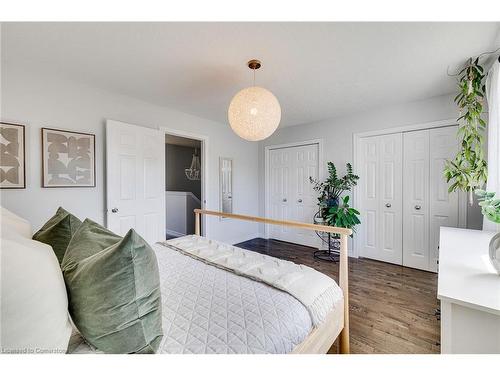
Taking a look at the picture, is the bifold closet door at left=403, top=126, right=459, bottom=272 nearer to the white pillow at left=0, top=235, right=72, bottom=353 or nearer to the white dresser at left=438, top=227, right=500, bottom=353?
the white dresser at left=438, top=227, right=500, bottom=353

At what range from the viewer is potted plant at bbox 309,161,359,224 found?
10.9 ft

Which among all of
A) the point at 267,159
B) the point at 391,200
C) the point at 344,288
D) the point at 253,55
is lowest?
the point at 344,288

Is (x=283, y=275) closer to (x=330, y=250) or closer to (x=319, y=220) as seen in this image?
(x=319, y=220)

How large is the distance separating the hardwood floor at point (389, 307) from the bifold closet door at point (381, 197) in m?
0.22

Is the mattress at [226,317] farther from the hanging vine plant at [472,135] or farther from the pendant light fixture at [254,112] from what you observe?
the hanging vine plant at [472,135]

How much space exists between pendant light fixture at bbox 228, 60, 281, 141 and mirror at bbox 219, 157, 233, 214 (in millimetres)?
2104

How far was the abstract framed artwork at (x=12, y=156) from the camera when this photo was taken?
6.09 feet

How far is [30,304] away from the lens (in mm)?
540

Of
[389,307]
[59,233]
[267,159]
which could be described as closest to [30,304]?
[59,233]

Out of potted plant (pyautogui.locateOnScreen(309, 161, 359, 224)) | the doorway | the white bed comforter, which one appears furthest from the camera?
the doorway

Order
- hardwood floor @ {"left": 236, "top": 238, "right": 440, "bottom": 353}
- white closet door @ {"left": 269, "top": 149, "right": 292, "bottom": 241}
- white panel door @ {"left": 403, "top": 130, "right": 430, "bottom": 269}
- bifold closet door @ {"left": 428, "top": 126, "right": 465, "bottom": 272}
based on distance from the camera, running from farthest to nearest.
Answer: white closet door @ {"left": 269, "top": 149, "right": 292, "bottom": 241} < white panel door @ {"left": 403, "top": 130, "right": 430, "bottom": 269} < bifold closet door @ {"left": 428, "top": 126, "right": 465, "bottom": 272} < hardwood floor @ {"left": 236, "top": 238, "right": 440, "bottom": 353}

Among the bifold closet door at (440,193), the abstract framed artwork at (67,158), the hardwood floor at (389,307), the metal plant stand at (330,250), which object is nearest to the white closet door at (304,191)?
the metal plant stand at (330,250)

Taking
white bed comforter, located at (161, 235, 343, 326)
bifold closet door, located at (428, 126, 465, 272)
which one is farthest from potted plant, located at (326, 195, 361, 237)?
white bed comforter, located at (161, 235, 343, 326)

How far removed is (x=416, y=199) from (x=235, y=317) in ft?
9.91
